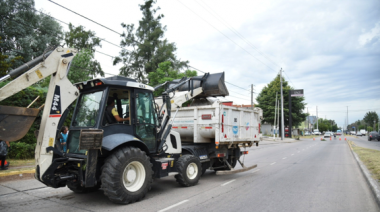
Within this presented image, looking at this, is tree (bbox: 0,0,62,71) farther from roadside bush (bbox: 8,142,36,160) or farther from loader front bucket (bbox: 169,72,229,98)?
loader front bucket (bbox: 169,72,229,98)

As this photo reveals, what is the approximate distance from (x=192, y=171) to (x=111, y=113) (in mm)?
3071

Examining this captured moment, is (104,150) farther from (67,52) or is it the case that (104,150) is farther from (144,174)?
(67,52)

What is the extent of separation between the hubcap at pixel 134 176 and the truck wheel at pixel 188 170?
4.93ft

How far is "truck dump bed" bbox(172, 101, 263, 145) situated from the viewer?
27.0ft

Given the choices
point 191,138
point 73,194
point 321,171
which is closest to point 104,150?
point 73,194

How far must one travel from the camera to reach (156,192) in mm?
→ 6855

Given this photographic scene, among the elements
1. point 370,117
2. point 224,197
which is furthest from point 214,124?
point 370,117

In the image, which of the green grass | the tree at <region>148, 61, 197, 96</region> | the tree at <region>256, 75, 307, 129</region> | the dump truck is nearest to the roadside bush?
the dump truck

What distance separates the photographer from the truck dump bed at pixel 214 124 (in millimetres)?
8234

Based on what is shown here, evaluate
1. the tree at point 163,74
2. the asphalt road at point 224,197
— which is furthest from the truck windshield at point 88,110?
the tree at point 163,74

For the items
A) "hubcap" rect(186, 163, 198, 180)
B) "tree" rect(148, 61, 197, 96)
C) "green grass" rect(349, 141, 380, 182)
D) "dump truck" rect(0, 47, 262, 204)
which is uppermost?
"tree" rect(148, 61, 197, 96)

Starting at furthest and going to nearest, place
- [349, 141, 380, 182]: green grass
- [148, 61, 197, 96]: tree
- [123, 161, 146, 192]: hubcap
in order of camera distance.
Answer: [148, 61, 197, 96]: tree → [349, 141, 380, 182]: green grass → [123, 161, 146, 192]: hubcap

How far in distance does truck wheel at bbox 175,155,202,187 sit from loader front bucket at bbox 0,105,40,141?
12.4 feet

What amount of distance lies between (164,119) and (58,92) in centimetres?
274
